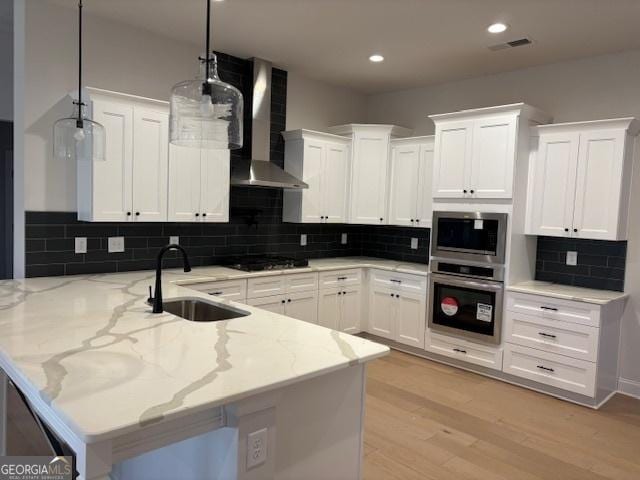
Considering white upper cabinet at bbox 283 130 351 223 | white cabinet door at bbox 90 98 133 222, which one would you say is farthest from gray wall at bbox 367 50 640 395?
white cabinet door at bbox 90 98 133 222

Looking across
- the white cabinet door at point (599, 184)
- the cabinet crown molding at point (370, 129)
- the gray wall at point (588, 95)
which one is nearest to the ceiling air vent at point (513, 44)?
the gray wall at point (588, 95)

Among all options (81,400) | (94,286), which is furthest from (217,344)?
(94,286)

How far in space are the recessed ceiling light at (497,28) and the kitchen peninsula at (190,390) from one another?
2729mm

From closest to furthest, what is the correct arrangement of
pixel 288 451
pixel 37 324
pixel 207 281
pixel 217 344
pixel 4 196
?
pixel 288 451 < pixel 217 344 < pixel 37 324 < pixel 207 281 < pixel 4 196

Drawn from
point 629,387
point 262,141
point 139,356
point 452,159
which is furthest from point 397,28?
point 629,387

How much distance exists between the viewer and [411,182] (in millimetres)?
5055

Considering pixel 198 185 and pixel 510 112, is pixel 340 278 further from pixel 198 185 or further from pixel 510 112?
pixel 510 112

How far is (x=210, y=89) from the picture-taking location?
6.41 ft

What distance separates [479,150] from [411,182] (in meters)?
0.94

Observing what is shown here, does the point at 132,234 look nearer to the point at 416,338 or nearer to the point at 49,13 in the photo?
the point at 49,13

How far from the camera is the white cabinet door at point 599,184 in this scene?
3.73 meters

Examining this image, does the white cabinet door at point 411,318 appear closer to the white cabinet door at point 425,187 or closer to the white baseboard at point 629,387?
the white cabinet door at point 425,187

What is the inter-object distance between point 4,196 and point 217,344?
14.2 ft

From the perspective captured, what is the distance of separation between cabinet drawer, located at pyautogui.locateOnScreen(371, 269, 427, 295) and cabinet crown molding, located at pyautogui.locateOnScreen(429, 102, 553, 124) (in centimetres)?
156
